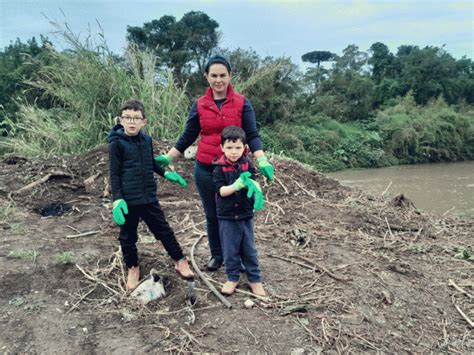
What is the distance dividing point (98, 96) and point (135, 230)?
483cm

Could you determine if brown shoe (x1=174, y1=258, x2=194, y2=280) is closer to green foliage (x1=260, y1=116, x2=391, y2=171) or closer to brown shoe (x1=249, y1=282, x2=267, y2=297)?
brown shoe (x1=249, y1=282, x2=267, y2=297)

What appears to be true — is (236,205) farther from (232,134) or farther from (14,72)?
(14,72)

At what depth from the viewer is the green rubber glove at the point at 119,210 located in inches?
105

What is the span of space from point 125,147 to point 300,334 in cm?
166

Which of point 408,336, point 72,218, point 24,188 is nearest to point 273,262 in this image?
point 408,336

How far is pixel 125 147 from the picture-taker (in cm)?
280

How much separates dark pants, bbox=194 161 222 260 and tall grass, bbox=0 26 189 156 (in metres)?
4.21

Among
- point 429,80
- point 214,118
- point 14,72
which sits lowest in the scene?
point 214,118

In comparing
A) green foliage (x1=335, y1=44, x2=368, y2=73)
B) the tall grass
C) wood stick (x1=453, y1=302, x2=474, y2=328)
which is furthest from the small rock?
green foliage (x1=335, y1=44, x2=368, y2=73)

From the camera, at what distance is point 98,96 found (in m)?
7.15

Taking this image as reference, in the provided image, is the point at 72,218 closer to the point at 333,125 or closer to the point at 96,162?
the point at 96,162

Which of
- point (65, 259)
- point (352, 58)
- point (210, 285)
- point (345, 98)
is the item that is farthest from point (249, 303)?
point (352, 58)

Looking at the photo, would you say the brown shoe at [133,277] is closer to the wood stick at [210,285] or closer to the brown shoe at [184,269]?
the brown shoe at [184,269]

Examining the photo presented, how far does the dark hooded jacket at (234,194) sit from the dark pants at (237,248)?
7 centimetres
